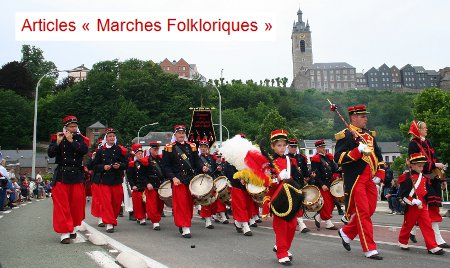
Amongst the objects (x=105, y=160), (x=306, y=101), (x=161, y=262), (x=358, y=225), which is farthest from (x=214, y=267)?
(x=306, y=101)

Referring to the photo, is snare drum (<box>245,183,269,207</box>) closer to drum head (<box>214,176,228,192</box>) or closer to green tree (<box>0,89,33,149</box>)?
drum head (<box>214,176,228,192</box>)

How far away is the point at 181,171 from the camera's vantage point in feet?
35.7

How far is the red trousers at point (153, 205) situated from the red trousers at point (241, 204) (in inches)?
90.5

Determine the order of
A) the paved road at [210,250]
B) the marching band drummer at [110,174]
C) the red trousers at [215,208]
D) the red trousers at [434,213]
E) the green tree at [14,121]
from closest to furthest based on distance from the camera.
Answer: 1. the paved road at [210,250]
2. the red trousers at [434,213]
3. the marching band drummer at [110,174]
4. the red trousers at [215,208]
5. the green tree at [14,121]

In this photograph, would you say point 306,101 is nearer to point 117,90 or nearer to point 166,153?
point 117,90

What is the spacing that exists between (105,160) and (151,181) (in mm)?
2442

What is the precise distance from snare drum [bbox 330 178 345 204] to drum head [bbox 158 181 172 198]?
3910mm

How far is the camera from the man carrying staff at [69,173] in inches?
364

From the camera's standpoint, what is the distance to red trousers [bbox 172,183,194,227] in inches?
413

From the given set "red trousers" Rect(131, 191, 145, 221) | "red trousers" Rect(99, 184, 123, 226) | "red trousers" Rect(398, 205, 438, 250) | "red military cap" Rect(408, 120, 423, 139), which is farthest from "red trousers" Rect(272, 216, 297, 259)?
"red trousers" Rect(131, 191, 145, 221)

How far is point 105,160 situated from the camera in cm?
1152

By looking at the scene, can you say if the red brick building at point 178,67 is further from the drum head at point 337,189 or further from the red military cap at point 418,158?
the red military cap at point 418,158

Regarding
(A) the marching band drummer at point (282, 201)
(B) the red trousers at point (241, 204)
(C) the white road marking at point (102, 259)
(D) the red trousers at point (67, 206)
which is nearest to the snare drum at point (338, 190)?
(B) the red trousers at point (241, 204)

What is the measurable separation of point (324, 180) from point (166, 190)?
152 inches
